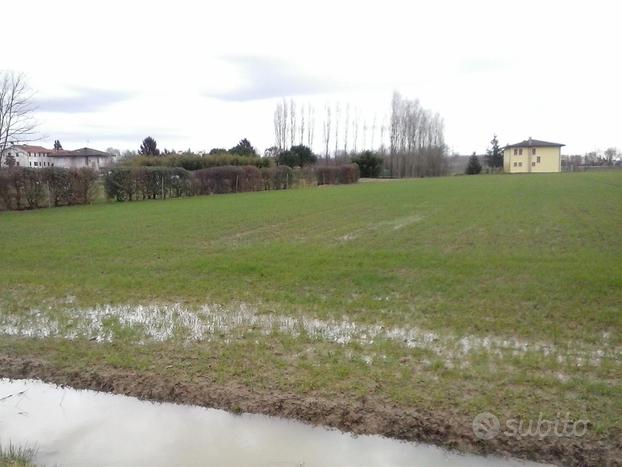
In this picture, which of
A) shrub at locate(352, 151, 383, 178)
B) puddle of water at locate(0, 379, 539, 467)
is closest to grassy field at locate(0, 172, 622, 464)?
puddle of water at locate(0, 379, 539, 467)

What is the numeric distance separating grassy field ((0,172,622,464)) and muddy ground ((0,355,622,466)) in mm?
171

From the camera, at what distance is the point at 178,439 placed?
388cm

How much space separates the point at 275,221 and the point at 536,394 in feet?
46.0

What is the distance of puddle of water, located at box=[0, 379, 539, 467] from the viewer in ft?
11.7

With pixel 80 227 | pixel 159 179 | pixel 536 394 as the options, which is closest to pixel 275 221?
pixel 80 227

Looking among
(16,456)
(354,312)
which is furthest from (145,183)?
→ (16,456)

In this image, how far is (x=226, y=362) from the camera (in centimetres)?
502

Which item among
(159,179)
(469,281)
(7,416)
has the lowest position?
(7,416)

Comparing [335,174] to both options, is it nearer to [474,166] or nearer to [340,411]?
[474,166]

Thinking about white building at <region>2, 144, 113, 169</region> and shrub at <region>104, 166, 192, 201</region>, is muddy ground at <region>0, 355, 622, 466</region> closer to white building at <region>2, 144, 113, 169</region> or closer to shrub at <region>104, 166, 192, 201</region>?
shrub at <region>104, 166, 192, 201</region>

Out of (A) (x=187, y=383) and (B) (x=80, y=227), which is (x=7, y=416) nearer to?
(A) (x=187, y=383)
